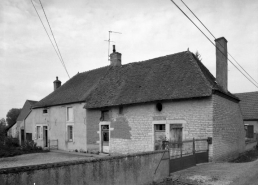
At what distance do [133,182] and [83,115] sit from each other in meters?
11.9

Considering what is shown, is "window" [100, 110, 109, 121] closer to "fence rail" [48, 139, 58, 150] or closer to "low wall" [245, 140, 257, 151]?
"fence rail" [48, 139, 58, 150]

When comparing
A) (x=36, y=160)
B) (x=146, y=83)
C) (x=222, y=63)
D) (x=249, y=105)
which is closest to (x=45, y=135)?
(x=36, y=160)

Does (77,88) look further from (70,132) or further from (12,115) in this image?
(12,115)

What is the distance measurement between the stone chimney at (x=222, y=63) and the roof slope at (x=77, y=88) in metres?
9.98

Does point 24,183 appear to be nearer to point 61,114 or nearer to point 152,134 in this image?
point 152,134

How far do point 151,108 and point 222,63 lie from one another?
203 inches

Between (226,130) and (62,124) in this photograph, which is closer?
(226,130)

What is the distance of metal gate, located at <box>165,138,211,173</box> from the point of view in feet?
30.1

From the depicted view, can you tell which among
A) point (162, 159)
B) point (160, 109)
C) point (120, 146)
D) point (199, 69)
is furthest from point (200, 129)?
point (120, 146)

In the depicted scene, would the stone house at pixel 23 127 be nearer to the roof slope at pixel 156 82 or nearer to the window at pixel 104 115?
the roof slope at pixel 156 82

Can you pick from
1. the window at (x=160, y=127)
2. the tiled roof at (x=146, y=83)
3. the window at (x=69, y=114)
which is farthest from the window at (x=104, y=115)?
the window at (x=160, y=127)

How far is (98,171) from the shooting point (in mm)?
6250

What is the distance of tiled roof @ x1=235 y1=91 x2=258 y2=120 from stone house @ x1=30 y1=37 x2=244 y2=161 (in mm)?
9334

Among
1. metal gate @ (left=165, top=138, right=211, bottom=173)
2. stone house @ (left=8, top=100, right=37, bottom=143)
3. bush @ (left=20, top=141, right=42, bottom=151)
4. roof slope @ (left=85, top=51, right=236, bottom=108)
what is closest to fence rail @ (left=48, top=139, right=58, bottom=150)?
bush @ (left=20, top=141, right=42, bottom=151)
